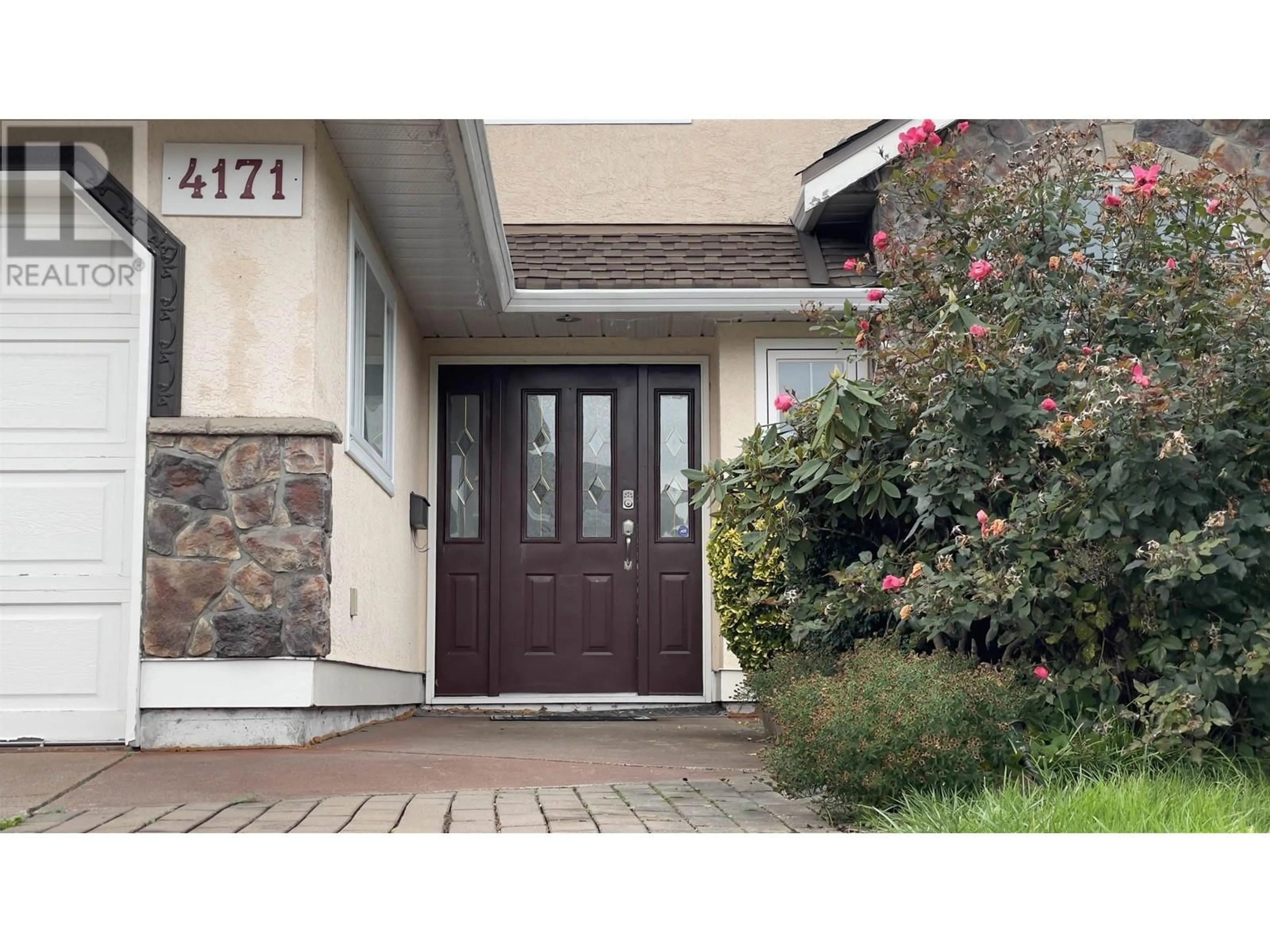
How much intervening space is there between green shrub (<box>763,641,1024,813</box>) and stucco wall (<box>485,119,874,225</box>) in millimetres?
5983

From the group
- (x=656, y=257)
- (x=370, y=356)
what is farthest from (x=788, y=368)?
(x=370, y=356)

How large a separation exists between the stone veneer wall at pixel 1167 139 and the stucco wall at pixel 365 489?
3.27m

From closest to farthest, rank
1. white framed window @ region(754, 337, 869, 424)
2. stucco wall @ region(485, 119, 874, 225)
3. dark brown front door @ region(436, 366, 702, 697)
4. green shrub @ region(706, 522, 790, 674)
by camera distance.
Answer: green shrub @ region(706, 522, 790, 674), white framed window @ region(754, 337, 869, 424), dark brown front door @ region(436, 366, 702, 697), stucco wall @ region(485, 119, 874, 225)

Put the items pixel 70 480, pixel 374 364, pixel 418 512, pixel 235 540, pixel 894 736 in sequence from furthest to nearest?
pixel 418 512 < pixel 374 364 < pixel 70 480 < pixel 235 540 < pixel 894 736

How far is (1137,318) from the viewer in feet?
15.1

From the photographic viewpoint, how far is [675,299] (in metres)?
8.09

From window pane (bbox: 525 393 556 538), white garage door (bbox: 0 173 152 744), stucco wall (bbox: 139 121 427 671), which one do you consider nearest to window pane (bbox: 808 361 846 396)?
window pane (bbox: 525 393 556 538)

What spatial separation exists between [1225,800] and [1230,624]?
2.43 feet

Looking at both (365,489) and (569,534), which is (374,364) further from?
(569,534)

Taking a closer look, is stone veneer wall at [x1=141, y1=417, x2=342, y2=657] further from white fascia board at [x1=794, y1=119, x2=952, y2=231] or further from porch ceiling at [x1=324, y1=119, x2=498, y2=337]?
white fascia board at [x1=794, y1=119, x2=952, y2=231]

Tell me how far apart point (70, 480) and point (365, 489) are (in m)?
1.49

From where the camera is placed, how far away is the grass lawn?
326 centimetres

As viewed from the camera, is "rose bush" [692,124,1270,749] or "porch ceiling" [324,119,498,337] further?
"porch ceiling" [324,119,498,337]
